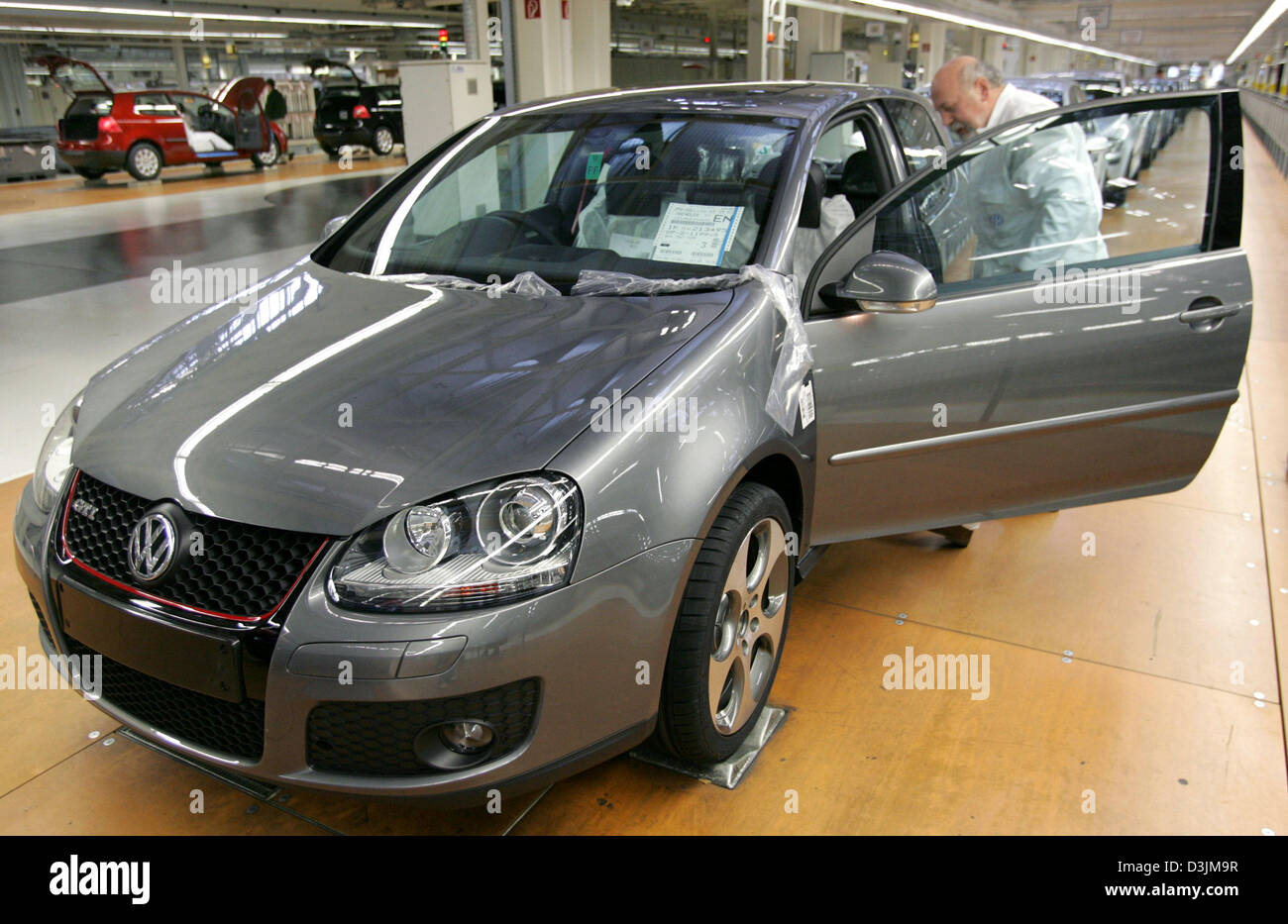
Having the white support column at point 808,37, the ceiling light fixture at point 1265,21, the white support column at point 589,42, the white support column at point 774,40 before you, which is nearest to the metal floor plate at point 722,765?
the white support column at point 589,42

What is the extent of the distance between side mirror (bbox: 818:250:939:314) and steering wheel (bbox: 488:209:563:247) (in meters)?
0.75

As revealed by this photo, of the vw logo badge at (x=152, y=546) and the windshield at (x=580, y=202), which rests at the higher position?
the windshield at (x=580, y=202)

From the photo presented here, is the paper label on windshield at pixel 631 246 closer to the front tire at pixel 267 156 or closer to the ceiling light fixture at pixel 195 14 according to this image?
the front tire at pixel 267 156

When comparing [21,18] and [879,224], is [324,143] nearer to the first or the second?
[21,18]

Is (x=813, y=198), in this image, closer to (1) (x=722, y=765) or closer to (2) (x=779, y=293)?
(2) (x=779, y=293)

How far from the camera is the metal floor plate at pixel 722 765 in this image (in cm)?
201

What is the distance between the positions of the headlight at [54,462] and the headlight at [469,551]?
75 centimetres

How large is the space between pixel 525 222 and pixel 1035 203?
1.37 metres

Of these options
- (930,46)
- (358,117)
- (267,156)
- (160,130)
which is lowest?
(267,156)

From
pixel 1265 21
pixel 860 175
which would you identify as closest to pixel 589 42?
pixel 860 175

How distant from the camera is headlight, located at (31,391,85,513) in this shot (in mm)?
1832

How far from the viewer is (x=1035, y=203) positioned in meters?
2.57
